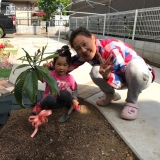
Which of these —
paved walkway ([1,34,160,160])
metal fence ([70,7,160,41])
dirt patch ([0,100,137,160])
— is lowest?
dirt patch ([0,100,137,160])

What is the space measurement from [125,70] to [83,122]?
0.60 metres

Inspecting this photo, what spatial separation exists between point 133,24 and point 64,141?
478 centimetres

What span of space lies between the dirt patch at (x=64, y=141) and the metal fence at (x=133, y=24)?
354 cm

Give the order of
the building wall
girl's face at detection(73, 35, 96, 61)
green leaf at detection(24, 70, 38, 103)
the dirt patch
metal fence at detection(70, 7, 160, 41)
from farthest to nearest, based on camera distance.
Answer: the building wall
metal fence at detection(70, 7, 160, 41)
girl's face at detection(73, 35, 96, 61)
the dirt patch
green leaf at detection(24, 70, 38, 103)

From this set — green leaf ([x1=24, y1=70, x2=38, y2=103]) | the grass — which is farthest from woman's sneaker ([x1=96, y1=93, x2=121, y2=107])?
the grass

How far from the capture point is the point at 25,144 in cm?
139

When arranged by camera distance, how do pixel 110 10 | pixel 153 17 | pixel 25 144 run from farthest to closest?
pixel 110 10 < pixel 153 17 < pixel 25 144

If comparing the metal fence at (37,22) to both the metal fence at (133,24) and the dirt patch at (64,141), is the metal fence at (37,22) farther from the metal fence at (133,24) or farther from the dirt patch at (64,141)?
the dirt patch at (64,141)

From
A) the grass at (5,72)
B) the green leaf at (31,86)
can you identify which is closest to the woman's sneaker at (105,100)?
the green leaf at (31,86)

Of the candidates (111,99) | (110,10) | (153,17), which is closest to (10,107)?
(111,99)

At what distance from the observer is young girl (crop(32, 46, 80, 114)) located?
1.79 metres

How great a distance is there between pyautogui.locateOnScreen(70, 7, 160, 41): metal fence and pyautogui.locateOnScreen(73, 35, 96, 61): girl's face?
3.29 metres

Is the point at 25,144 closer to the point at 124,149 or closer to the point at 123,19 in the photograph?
the point at 124,149

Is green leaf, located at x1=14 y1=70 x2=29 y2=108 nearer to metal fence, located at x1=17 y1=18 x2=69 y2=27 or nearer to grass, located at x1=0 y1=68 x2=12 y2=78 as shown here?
grass, located at x1=0 y1=68 x2=12 y2=78
